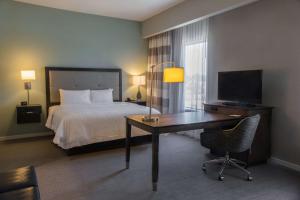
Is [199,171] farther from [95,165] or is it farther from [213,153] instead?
[95,165]

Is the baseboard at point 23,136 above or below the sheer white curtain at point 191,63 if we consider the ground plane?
below

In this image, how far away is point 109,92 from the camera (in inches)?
223

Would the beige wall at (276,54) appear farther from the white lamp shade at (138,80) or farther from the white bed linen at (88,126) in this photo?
the white lamp shade at (138,80)

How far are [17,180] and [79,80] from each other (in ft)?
12.6

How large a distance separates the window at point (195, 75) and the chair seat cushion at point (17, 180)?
11.5 ft

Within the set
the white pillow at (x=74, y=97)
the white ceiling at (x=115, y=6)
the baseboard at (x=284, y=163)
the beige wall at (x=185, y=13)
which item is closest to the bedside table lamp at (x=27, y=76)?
Result: the white pillow at (x=74, y=97)

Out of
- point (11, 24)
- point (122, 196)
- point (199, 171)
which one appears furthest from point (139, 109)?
point (11, 24)

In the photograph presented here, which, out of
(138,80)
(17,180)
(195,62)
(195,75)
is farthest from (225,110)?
(138,80)

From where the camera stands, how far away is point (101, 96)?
549cm

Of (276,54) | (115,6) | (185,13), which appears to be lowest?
(276,54)

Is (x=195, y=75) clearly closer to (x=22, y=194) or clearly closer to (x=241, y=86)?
(x=241, y=86)

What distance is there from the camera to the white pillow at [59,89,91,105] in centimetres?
507

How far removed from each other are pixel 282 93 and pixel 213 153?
1.46 metres

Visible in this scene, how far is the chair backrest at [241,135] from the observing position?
2812mm
